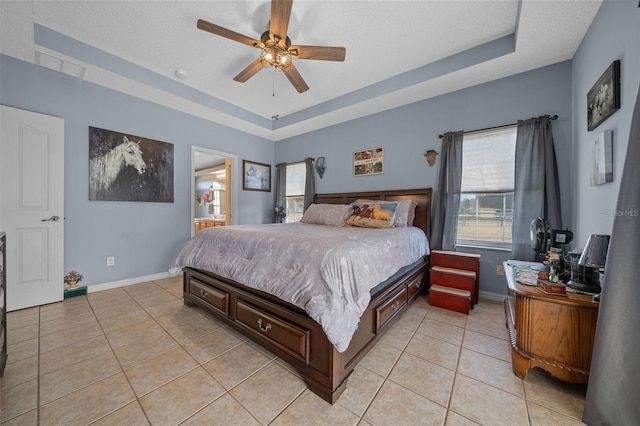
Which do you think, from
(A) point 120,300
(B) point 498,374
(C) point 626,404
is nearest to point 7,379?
(A) point 120,300

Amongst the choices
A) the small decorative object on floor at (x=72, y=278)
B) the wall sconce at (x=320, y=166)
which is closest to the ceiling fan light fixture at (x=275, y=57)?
the wall sconce at (x=320, y=166)

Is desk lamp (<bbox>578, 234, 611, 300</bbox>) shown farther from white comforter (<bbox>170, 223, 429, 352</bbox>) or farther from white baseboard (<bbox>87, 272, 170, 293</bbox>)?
white baseboard (<bbox>87, 272, 170, 293</bbox>)

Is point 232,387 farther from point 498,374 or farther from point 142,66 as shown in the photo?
point 142,66

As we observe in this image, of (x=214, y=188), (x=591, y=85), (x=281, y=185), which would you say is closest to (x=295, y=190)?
(x=281, y=185)

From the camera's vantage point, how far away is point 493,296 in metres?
2.86

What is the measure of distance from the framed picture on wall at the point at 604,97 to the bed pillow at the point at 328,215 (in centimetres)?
244

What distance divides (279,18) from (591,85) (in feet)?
8.93

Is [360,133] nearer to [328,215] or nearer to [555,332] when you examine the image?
[328,215]

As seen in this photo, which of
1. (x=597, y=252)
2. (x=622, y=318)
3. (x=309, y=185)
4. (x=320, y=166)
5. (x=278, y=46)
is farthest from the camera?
(x=309, y=185)

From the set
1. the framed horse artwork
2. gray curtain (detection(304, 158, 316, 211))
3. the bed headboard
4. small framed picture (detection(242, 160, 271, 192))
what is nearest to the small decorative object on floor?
the framed horse artwork

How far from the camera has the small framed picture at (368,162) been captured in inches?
150

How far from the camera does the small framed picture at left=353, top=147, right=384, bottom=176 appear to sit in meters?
3.82

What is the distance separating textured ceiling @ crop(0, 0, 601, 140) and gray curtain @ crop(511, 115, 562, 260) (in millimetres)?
767

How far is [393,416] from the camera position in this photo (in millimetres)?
1257
